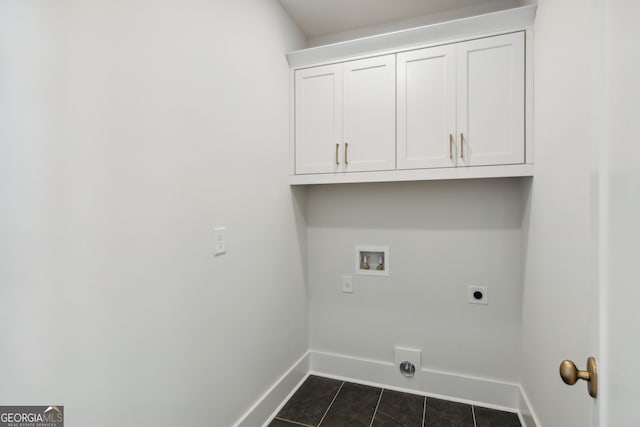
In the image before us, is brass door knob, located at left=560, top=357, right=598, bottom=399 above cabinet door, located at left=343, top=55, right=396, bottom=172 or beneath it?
beneath

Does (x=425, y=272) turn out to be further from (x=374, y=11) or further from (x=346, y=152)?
(x=374, y=11)

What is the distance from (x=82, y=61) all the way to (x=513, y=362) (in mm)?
2605

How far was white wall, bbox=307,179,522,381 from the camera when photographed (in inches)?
74.5

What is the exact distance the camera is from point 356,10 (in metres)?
1.99

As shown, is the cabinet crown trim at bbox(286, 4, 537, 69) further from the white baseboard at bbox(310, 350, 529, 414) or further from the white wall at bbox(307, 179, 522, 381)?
the white baseboard at bbox(310, 350, 529, 414)

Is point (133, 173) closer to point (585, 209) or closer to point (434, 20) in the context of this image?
point (585, 209)

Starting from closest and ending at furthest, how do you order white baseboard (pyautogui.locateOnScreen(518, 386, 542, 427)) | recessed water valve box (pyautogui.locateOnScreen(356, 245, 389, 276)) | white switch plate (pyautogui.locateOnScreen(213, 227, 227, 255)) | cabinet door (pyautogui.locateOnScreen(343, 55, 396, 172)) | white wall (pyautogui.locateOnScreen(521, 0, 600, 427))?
white wall (pyautogui.locateOnScreen(521, 0, 600, 427))
white switch plate (pyautogui.locateOnScreen(213, 227, 227, 255))
white baseboard (pyautogui.locateOnScreen(518, 386, 542, 427))
cabinet door (pyautogui.locateOnScreen(343, 55, 396, 172))
recessed water valve box (pyautogui.locateOnScreen(356, 245, 389, 276))

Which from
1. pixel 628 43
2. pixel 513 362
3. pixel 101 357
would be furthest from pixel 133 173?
pixel 513 362

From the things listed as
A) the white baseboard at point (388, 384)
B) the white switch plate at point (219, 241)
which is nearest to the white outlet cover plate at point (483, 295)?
the white baseboard at point (388, 384)

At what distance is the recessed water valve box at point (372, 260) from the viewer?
2.15 metres

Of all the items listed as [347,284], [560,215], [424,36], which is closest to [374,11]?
[424,36]

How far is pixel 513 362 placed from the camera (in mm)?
1875

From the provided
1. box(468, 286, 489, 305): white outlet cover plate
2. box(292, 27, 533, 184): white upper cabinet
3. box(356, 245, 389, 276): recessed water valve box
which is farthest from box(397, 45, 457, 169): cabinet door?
box(468, 286, 489, 305): white outlet cover plate

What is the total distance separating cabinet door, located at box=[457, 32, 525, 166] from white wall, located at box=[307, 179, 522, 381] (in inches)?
12.2
